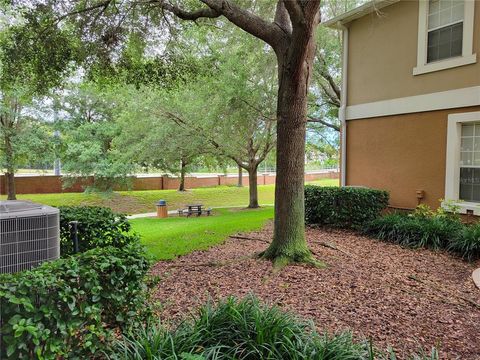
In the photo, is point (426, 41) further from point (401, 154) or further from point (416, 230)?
point (416, 230)

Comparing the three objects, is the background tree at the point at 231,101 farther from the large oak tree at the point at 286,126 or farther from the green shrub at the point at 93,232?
the green shrub at the point at 93,232

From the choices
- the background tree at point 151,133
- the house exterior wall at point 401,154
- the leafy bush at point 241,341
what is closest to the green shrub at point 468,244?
the house exterior wall at point 401,154

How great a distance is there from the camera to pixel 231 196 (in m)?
27.2

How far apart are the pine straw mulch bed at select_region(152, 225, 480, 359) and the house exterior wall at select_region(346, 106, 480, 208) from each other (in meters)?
2.50

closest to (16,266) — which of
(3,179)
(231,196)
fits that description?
(3,179)

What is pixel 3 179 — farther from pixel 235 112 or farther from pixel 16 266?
pixel 16 266

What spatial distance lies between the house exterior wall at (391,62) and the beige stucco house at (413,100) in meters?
0.02

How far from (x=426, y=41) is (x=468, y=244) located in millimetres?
5008

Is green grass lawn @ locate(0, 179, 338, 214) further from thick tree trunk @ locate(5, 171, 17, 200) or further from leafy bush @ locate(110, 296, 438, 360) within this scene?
leafy bush @ locate(110, 296, 438, 360)

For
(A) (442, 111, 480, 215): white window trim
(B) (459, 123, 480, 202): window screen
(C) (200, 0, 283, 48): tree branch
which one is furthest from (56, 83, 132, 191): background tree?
(B) (459, 123, 480, 202): window screen

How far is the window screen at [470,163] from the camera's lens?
796 centimetres

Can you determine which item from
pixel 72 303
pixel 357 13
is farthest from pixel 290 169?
pixel 357 13

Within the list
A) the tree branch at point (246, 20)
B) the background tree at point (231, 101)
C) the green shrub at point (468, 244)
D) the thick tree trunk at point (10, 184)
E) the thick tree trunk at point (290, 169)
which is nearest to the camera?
the tree branch at point (246, 20)

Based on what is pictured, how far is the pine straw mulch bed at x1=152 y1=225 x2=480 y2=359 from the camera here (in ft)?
11.8
